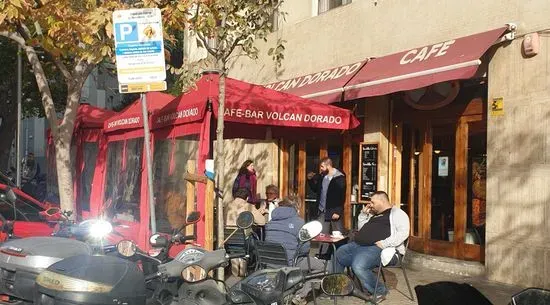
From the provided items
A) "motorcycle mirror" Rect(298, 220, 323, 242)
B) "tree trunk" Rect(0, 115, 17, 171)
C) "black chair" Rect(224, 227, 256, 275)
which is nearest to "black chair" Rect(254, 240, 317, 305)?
"black chair" Rect(224, 227, 256, 275)

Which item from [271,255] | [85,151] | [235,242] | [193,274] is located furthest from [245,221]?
[85,151]

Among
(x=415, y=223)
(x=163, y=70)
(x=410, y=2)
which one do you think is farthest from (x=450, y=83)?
(x=163, y=70)

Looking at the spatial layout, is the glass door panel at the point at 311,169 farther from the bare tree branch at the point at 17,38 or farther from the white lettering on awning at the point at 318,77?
the bare tree branch at the point at 17,38

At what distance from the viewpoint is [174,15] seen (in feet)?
26.7

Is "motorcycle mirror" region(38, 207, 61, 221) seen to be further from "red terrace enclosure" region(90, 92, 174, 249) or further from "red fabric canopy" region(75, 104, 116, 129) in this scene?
"red fabric canopy" region(75, 104, 116, 129)

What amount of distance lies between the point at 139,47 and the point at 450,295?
4.20 metres

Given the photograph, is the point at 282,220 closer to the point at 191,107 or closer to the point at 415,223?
the point at 191,107

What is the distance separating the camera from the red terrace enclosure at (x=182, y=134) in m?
7.64

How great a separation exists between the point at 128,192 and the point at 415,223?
15.0 feet

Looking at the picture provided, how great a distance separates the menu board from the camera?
10602mm

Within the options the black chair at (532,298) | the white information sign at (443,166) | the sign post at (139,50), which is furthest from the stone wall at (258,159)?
the black chair at (532,298)

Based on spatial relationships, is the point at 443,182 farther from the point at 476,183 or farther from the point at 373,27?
the point at 373,27

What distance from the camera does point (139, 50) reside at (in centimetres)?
608

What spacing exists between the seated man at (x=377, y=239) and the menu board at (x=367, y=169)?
3513 mm
